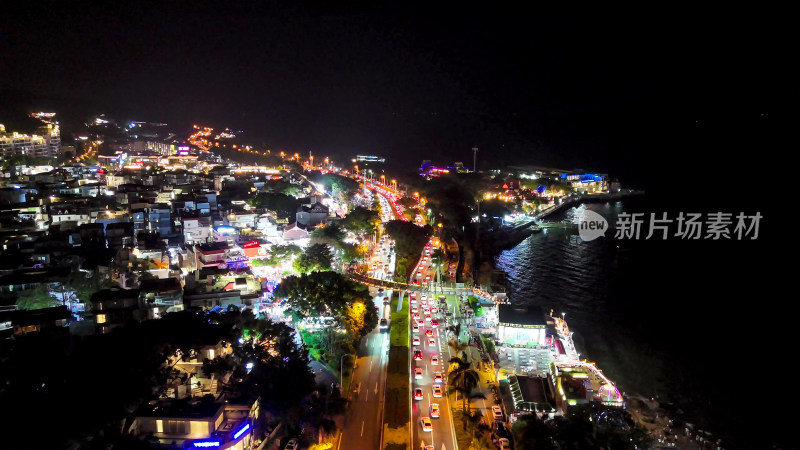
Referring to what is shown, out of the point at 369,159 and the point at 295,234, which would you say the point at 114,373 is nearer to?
the point at 295,234

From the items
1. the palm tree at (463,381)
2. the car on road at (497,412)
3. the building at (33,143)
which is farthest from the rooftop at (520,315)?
the building at (33,143)

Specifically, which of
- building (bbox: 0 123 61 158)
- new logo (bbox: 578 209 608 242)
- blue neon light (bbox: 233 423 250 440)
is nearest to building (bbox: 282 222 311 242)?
blue neon light (bbox: 233 423 250 440)

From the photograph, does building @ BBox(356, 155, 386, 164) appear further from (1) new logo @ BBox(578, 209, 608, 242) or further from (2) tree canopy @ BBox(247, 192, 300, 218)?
(2) tree canopy @ BBox(247, 192, 300, 218)

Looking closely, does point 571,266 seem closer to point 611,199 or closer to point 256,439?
point 256,439

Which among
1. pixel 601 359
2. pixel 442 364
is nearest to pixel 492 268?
pixel 601 359

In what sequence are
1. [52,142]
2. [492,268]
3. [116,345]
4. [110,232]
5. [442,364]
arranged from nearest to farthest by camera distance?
1. [116,345]
2. [442,364]
3. [110,232]
4. [492,268]
5. [52,142]

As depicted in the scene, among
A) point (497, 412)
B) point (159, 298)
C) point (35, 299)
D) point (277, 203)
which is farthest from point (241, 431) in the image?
point (277, 203)

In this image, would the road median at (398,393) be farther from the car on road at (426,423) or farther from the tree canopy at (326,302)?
the tree canopy at (326,302)
